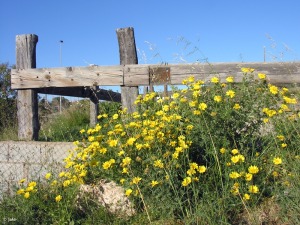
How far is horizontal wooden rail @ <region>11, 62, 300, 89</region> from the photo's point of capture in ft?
16.9

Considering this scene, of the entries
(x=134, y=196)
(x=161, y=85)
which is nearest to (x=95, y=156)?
(x=134, y=196)

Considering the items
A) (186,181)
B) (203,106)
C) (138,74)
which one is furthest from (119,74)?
(186,181)

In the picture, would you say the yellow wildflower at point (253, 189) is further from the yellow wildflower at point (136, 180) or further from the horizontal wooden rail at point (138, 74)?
the horizontal wooden rail at point (138, 74)

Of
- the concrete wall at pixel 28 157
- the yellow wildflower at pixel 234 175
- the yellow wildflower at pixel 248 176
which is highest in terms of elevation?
the yellow wildflower at pixel 234 175

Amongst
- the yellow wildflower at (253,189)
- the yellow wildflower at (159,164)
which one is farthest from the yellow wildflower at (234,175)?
the yellow wildflower at (159,164)

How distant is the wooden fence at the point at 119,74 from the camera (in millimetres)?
5191

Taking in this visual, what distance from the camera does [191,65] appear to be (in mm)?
5445

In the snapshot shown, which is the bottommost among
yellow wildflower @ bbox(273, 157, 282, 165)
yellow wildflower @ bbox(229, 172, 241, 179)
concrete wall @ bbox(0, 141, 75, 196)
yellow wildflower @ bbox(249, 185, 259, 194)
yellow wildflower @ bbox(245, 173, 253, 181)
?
concrete wall @ bbox(0, 141, 75, 196)

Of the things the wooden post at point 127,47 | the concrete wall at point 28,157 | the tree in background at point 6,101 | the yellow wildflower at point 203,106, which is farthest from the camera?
the tree in background at point 6,101

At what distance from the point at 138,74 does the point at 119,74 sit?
28cm

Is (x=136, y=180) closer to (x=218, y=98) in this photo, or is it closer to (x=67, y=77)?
(x=218, y=98)

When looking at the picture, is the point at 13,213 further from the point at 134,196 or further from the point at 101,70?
the point at 101,70

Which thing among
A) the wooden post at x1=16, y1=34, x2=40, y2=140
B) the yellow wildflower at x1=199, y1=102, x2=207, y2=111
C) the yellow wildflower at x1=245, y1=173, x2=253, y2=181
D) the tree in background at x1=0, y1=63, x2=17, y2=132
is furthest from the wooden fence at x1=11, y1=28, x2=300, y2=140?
Answer: the tree in background at x1=0, y1=63, x2=17, y2=132

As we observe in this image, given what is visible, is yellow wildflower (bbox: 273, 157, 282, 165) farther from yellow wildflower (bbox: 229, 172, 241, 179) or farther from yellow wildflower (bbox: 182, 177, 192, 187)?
yellow wildflower (bbox: 182, 177, 192, 187)
